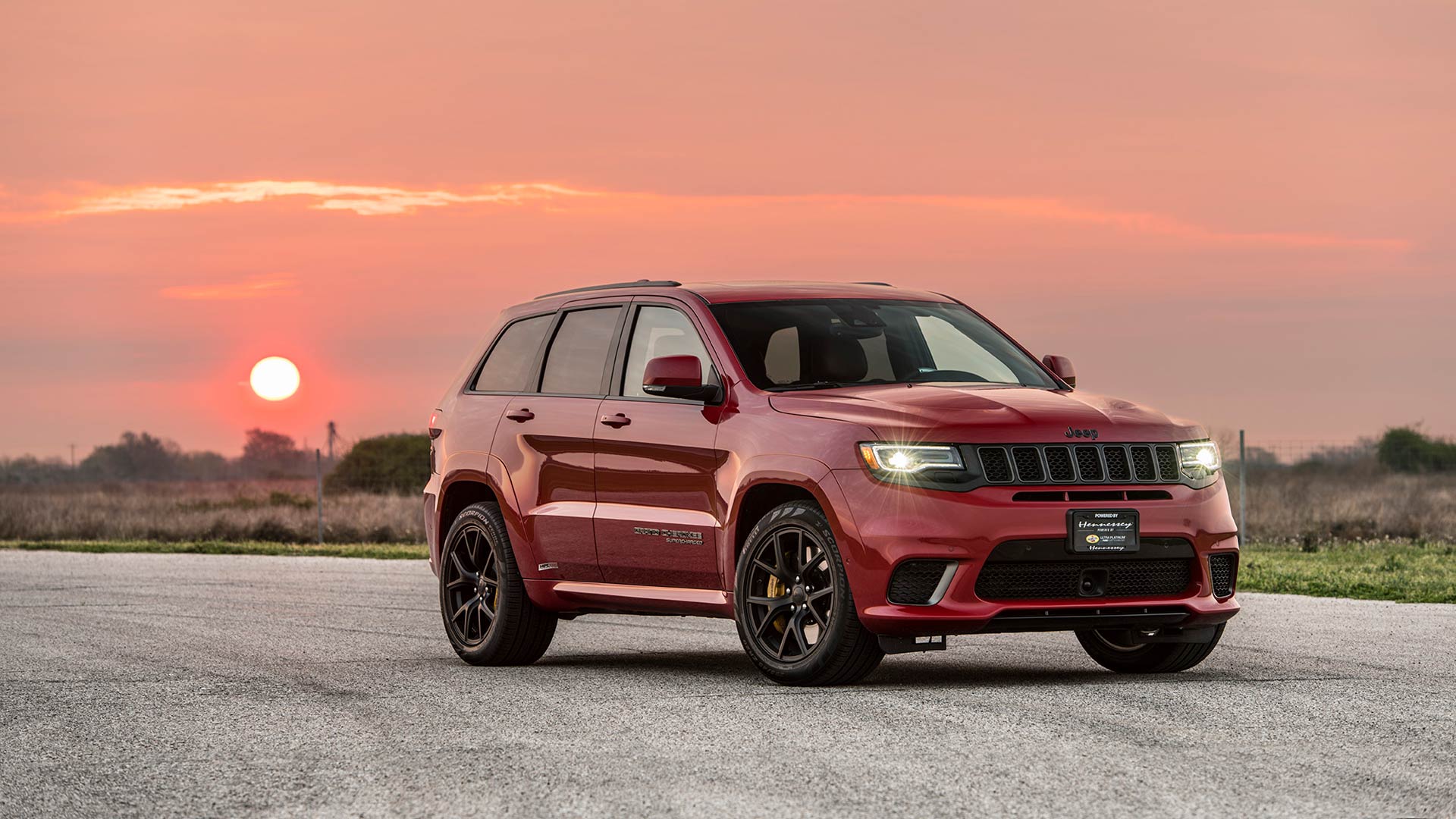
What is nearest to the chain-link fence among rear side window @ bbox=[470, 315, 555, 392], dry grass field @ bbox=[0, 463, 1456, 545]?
dry grass field @ bbox=[0, 463, 1456, 545]

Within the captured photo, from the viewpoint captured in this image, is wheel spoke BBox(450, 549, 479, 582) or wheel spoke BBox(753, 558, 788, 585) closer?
wheel spoke BBox(753, 558, 788, 585)

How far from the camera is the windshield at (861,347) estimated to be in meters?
9.63

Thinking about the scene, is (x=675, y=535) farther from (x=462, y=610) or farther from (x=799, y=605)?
(x=462, y=610)

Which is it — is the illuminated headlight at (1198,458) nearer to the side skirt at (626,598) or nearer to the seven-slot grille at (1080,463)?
the seven-slot grille at (1080,463)

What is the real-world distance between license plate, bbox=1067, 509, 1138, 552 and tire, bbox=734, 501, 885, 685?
1.02 m

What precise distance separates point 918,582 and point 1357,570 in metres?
12.0

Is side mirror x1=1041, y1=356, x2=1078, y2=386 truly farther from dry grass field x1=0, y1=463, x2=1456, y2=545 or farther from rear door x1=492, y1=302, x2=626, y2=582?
dry grass field x1=0, y1=463, x2=1456, y2=545

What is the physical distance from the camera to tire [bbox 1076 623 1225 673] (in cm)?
958


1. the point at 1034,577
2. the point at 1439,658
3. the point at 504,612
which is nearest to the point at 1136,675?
the point at 1034,577

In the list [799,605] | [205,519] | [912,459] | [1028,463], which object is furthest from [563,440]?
[205,519]

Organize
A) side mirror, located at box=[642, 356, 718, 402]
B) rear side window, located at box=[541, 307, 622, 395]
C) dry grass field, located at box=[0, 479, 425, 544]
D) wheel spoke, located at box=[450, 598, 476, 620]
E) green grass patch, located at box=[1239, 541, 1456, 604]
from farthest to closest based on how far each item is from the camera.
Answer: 1. dry grass field, located at box=[0, 479, 425, 544]
2. green grass patch, located at box=[1239, 541, 1456, 604]
3. wheel spoke, located at box=[450, 598, 476, 620]
4. rear side window, located at box=[541, 307, 622, 395]
5. side mirror, located at box=[642, 356, 718, 402]

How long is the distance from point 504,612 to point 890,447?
3.08 m

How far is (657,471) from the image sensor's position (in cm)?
969

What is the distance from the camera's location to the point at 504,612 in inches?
421
